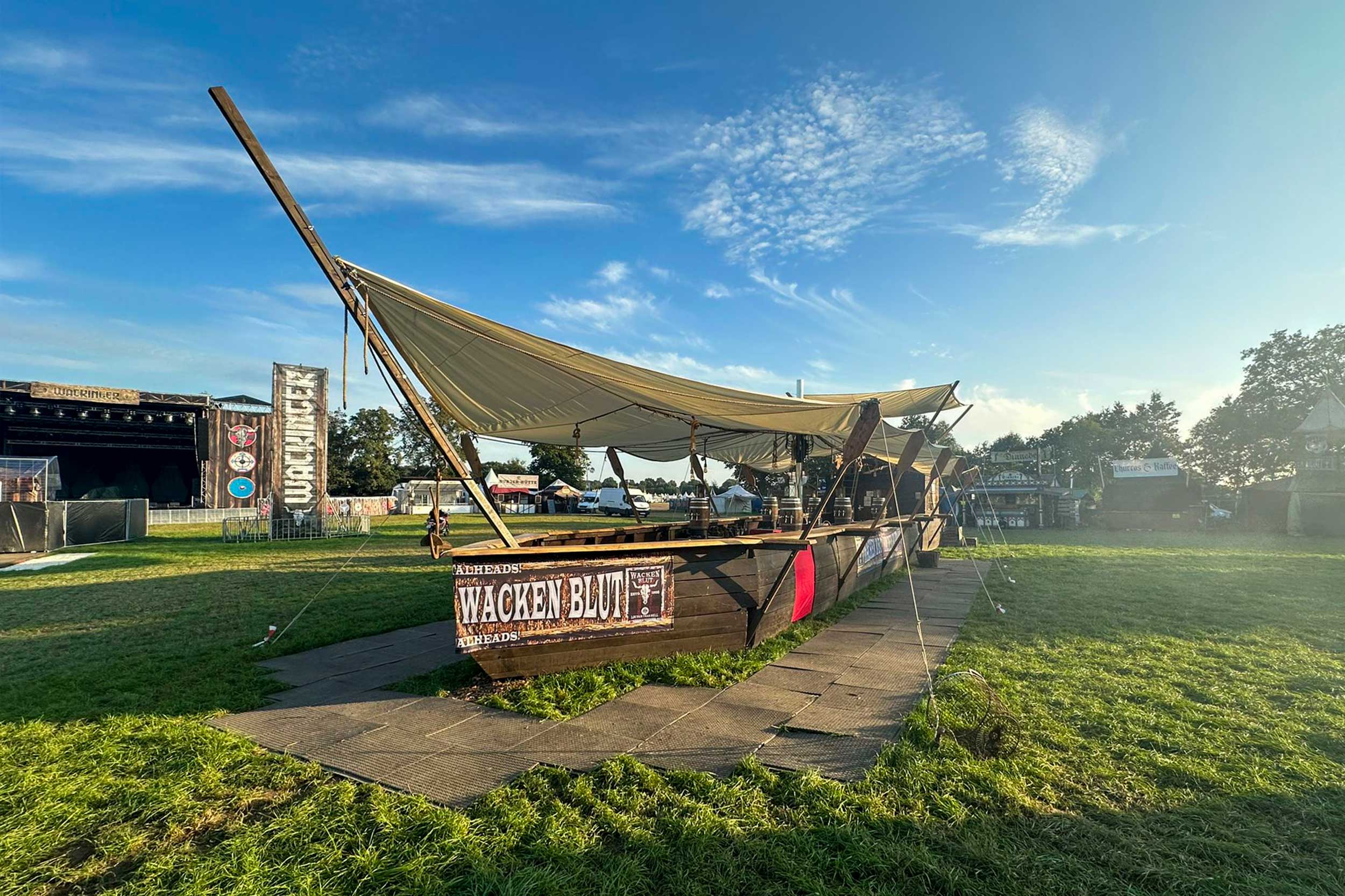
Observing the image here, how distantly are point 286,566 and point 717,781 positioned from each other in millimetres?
12215

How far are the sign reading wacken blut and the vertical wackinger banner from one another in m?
19.9

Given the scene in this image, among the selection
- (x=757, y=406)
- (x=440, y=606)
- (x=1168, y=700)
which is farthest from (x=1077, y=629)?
(x=440, y=606)

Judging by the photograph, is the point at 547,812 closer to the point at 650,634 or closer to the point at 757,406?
the point at 650,634

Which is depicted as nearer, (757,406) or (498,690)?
(498,690)

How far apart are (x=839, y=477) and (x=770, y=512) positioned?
3905 mm

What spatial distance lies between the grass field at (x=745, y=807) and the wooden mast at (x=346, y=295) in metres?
2.00

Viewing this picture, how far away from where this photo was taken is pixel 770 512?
9891 mm

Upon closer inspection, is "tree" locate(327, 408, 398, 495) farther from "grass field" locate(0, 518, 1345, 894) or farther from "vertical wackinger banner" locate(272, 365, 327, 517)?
"grass field" locate(0, 518, 1345, 894)

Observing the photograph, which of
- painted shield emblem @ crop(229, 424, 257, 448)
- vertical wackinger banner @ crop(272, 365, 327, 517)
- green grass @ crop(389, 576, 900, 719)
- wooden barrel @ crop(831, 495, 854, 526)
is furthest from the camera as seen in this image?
painted shield emblem @ crop(229, 424, 257, 448)

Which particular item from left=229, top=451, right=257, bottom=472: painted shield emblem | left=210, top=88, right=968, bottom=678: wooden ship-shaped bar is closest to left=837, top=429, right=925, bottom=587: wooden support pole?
left=210, top=88, right=968, bottom=678: wooden ship-shaped bar

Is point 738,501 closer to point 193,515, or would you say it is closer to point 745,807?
point 193,515

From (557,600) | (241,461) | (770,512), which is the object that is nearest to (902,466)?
(770,512)

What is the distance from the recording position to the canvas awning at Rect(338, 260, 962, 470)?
437 cm

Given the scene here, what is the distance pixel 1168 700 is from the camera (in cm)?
433
